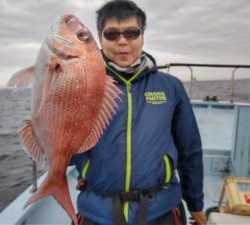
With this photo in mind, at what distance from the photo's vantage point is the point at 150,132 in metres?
2.40

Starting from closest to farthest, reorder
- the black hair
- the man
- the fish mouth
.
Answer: the fish mouth
the man
the black hair

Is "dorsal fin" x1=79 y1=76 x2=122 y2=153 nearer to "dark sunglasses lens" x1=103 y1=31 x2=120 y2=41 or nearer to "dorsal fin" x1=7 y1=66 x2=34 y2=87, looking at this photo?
"dorsal fin" x1=7 y1=66 x2=34 y2=87

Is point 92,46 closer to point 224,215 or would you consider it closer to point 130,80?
point 130,80

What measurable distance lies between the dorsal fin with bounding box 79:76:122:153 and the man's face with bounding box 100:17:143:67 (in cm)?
53

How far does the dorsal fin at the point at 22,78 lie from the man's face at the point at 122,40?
2.31 feet

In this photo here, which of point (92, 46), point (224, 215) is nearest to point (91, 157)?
point (92, 46)

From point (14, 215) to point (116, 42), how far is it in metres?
2.23

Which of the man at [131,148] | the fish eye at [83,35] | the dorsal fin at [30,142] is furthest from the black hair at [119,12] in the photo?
the dorsal fin at [30,142]

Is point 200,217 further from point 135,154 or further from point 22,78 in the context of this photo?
point 22,78

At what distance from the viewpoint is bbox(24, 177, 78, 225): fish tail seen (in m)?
1.96

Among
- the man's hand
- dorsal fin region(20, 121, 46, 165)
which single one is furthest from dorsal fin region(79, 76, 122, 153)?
the man's hand

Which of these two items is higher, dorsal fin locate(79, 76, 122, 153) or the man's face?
the man's face

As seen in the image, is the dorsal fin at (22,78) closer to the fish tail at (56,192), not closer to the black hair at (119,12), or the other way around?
the fish tail at (56,192)

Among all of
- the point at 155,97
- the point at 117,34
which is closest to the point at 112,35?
the point at 117,34
